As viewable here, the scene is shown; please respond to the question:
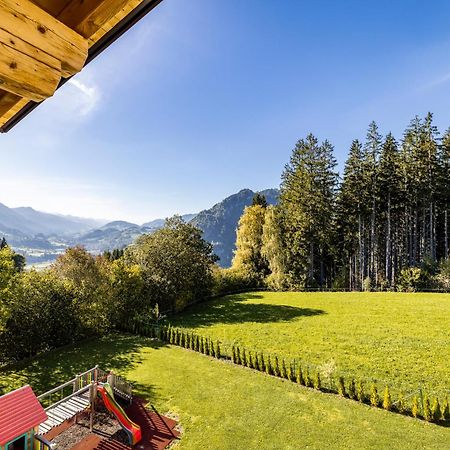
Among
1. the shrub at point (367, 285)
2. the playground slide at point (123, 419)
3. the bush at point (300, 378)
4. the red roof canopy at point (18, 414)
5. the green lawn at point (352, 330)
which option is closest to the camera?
the red roof canopy at point (18, 414)

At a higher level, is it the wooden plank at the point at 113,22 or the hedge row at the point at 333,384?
the wooden plank at the point at 113,22

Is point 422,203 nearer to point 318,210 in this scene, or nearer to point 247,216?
point 318,210

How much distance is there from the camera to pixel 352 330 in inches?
803

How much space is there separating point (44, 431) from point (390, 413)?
1282cm

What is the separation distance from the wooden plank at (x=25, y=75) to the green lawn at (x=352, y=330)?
54.4 ft

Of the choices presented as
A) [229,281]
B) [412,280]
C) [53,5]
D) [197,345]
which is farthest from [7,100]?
[412,280]

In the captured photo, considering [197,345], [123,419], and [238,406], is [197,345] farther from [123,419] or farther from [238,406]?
[123,419]

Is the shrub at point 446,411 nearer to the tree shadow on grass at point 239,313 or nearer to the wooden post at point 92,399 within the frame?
the tree shadow on grass at point 239,313

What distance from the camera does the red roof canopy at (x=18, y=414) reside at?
880cm

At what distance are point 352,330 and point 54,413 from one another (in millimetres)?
17538

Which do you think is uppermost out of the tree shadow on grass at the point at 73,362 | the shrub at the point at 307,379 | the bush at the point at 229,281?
the bush at the point at 229,281

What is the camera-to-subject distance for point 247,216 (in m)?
44.6

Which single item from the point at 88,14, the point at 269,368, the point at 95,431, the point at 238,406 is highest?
the point at 88,14

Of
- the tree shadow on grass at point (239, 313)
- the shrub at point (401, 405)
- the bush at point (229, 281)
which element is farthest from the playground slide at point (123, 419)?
the bush at point (229, 281)
